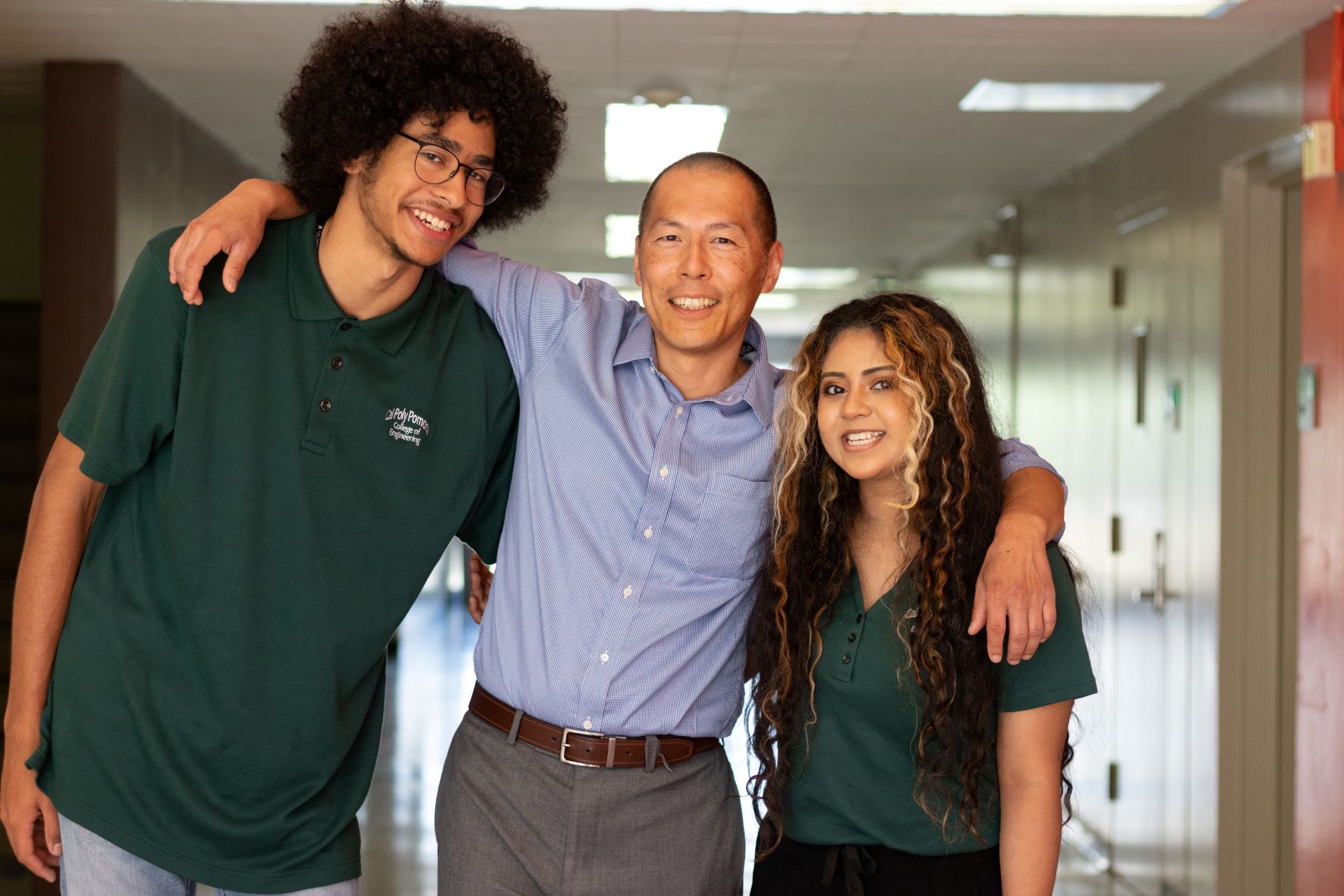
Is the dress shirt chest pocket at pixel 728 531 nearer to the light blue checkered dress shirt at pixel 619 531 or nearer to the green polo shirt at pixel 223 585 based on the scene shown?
the light blue checkered dress shirt at pixel 619 531

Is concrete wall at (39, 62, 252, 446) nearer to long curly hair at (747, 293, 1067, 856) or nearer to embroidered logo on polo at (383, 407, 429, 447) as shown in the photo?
embroidered logo on polo at (383, 407, 429, 447)

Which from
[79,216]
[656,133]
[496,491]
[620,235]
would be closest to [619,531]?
[496,491]

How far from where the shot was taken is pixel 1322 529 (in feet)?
13.0

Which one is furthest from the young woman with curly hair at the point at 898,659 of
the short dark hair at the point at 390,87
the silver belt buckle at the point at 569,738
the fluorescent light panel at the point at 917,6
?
the fluorescent light panel at the point at 917,6

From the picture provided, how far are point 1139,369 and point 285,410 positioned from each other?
4.34 metres

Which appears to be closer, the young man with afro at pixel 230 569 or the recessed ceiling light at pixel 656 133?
the young man with afro at pixel 230 569

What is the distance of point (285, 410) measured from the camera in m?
1.93

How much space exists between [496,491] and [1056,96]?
3.67m

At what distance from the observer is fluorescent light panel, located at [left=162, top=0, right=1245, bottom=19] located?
401 cm

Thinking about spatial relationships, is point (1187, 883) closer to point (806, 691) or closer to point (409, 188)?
point (806, 691)

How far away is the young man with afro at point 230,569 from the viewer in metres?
1.89

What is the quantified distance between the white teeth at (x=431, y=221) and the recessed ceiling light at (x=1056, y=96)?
10.9 feet

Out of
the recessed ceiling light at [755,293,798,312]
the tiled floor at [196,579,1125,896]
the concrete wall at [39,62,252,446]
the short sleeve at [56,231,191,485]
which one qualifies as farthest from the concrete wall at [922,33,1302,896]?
the recessed ceiling light at [755,293,798,312]

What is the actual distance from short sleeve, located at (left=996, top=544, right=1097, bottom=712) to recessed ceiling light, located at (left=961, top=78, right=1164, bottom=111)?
11.2 feet
